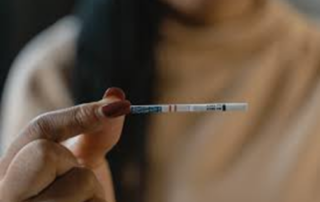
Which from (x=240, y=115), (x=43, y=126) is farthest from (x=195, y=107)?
(x=43, y=126)

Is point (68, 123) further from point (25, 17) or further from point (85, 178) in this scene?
point (25, 17)

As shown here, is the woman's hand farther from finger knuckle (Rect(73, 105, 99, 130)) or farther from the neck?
the neck

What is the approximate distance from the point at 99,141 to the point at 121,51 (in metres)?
0.10

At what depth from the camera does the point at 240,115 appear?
46 centimetres

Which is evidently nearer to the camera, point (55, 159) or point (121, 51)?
point (55, 159)

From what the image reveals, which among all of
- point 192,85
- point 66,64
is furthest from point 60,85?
point 192,85

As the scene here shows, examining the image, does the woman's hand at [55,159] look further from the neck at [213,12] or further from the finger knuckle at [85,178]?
the neck at [213,12]

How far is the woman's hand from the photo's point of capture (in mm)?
354

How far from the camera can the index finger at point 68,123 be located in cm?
36

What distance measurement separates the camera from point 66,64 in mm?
485

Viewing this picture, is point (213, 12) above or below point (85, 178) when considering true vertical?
above

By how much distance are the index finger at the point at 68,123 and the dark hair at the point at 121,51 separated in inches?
4.4

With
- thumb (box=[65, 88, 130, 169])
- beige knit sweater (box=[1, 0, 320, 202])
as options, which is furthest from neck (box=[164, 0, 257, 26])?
thumb (box=[65, 88, 130, 169])

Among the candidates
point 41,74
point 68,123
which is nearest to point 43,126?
point 68,123
